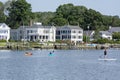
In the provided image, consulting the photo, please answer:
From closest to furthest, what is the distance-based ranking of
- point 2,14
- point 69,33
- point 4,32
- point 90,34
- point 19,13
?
point 4,32 → point 69,33 → point 19,13 → point 90,34 → point 2,14

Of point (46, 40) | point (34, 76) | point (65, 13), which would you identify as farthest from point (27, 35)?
point (34, 76)

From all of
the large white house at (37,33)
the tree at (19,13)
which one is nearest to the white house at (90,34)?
the large white house at (37,33)

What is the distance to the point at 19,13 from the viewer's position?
170250 millimetres

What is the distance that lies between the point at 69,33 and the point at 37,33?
12.2m

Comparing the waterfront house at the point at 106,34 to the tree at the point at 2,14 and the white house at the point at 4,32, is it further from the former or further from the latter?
the white house at the point at 4,32

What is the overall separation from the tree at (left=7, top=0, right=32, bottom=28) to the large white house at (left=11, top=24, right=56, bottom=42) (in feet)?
30.8

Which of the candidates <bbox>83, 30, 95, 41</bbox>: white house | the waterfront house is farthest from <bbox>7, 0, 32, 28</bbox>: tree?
the waterfront house

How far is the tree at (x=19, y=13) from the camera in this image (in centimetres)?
17075

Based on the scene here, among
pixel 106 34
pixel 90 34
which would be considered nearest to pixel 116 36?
pixel 106 34

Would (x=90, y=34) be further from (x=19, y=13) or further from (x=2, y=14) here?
(x=2, y=14)

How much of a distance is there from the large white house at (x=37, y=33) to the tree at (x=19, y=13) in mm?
9393

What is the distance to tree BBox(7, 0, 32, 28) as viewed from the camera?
560 feet

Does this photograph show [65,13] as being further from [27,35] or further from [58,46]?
[58,46]

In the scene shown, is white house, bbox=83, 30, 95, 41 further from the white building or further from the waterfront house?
the white building
